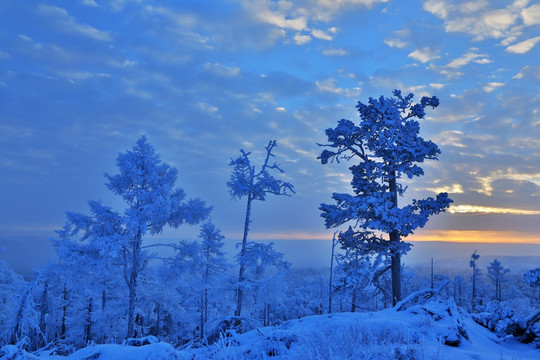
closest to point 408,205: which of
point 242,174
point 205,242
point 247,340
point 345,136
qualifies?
point 345,136

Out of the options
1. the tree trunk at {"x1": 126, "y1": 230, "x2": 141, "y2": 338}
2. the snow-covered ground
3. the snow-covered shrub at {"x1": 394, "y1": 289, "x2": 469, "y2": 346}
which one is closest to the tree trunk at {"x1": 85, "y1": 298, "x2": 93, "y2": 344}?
the tree trunk at {"x1": 126, "y1": 230, "x2": 141, "y2": 338}

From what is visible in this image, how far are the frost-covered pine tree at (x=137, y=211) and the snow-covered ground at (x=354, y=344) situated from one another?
42.0ft

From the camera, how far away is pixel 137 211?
54.1 feet

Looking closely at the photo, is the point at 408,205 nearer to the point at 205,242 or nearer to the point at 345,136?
the point at 345,136

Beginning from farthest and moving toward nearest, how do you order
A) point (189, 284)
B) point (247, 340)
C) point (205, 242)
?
1. point (205, 242)
2. point (189, 284)
3. point (247, 340)

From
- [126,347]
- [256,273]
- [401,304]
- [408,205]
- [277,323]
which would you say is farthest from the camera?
[256,273]

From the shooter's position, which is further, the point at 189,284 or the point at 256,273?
the point at 256,273

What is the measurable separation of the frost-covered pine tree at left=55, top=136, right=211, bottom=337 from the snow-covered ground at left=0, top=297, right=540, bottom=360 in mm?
12804

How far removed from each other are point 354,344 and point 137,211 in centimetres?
1469

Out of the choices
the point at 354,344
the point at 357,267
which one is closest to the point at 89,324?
the point at 357,267

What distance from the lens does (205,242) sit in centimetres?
3038

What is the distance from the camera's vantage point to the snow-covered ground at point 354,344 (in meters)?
3.57

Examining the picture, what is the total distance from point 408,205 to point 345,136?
4303mm

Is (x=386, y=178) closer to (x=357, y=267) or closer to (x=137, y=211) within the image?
(x=357, y=267)
